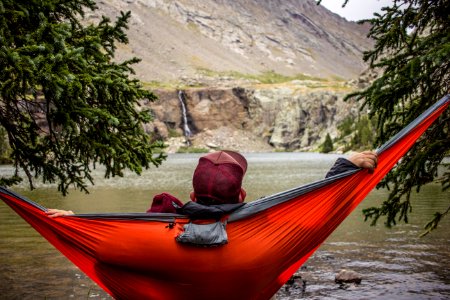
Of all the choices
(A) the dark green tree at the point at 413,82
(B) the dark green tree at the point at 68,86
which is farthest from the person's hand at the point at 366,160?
(B) the dark green tree at the point at 68,86

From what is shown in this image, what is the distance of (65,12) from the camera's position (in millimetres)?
7988

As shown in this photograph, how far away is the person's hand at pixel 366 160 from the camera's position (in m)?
3.93

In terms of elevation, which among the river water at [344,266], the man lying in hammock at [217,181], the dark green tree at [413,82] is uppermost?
the dark green tree at [413,82]

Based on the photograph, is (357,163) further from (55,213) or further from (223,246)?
(55,213)

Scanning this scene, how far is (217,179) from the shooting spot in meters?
3.55

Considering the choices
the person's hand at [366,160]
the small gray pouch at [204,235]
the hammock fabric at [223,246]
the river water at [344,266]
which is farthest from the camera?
the river water at [344,266]

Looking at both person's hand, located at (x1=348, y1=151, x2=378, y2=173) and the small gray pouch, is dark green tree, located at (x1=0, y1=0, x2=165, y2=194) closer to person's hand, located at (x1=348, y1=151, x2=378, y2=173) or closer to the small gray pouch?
the small gray pouch

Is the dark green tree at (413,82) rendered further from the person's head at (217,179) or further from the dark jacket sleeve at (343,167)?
the person's head at (217,179)

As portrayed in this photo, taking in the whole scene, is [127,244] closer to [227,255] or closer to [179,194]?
[227,255]

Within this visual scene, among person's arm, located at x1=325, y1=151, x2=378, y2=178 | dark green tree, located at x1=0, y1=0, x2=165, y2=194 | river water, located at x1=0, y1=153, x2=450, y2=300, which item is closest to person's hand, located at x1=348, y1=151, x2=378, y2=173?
person's arm, located at x1=325, y1=151, x2=378, y2=178

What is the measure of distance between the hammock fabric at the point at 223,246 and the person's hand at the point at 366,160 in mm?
67

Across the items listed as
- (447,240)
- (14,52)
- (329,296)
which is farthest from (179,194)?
(14,52)

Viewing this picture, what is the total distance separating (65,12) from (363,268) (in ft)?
26.0

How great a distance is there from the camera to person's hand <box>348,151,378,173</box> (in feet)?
12.9
